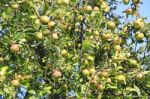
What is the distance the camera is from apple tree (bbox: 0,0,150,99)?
5070 millimetres

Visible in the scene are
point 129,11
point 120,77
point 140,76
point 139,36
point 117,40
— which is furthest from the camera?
point 129,11

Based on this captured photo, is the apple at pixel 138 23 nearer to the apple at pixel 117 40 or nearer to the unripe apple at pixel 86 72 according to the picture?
the apple at pixel 117 40

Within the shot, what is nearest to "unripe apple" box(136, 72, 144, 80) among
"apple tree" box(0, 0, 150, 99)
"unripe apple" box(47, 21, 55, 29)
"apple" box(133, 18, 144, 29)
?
"apple tree" box(0, 0, 150, 99)

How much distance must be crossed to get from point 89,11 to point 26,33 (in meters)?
1.01

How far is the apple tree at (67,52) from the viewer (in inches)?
200

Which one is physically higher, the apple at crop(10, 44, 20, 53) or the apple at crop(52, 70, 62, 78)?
the apple at crop(10, 44, 20, 53)

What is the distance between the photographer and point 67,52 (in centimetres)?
558

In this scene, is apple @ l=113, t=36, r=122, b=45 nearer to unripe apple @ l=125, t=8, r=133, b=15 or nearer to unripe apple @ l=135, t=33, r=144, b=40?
unripe apple @ l=135, t=33, r=144, b=40

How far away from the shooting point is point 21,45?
504cm

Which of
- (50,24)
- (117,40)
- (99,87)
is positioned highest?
(50,24)

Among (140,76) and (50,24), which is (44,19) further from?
(140,76)

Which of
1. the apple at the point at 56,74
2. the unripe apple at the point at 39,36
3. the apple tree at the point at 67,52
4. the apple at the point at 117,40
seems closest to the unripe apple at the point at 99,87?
the apple tree at the point at 67,52

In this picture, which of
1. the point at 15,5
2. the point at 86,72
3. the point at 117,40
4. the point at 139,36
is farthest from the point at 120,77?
the point at 15,5

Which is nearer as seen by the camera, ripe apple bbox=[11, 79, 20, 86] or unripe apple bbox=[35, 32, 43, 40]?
ripe apple bbox=[11, 79, 20, 86]
